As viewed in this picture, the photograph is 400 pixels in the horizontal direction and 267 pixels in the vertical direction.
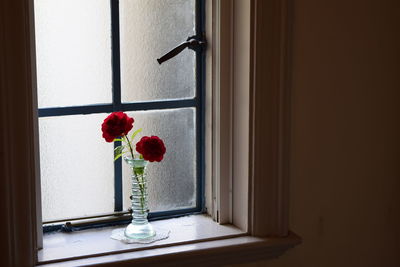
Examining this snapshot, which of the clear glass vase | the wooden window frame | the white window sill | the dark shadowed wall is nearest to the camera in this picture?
the wooden window frame

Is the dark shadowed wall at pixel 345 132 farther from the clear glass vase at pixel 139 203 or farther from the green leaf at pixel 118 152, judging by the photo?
the green leaf at pixel 118 152

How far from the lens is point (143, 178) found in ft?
6.28

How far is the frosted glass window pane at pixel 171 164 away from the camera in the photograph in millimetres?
2035

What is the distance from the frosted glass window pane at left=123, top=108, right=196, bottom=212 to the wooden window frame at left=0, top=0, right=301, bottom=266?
70mm

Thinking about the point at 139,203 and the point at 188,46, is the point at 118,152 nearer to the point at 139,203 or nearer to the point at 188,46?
the point at 139,203

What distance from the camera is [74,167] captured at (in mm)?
1963

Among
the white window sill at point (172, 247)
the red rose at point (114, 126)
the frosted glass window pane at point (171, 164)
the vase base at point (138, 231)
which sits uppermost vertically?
the red rose at point (114, 126)

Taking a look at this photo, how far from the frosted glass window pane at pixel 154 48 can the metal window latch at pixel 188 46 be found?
16 mm

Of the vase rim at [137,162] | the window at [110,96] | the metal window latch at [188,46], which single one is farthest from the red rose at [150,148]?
the metal window latch at [188,46]

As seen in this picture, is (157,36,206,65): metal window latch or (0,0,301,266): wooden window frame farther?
(157,36,206,65): metal window latch

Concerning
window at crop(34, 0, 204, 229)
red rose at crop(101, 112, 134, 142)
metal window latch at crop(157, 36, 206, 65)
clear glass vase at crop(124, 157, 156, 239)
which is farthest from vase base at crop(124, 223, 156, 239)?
metal window latch at crop(157, 36, 206, 65)

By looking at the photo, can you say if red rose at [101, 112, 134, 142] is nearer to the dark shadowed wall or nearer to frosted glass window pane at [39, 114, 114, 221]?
frosted glass window pane at [39, 114, 114, 221]

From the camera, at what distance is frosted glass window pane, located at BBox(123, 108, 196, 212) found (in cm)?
204

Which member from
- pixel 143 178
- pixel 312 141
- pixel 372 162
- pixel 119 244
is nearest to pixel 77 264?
pixel 119 244
